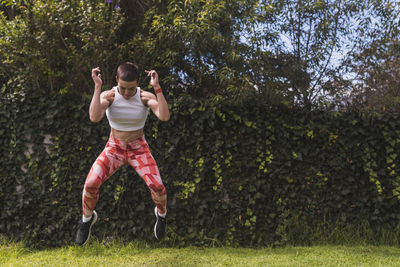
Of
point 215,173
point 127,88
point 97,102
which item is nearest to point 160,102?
point 127,88

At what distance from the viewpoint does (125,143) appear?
3459 mm

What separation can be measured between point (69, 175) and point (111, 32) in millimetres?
2136

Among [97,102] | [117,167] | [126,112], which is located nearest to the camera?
[97,102]

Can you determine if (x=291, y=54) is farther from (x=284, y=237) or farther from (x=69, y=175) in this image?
(x=69, y=175)

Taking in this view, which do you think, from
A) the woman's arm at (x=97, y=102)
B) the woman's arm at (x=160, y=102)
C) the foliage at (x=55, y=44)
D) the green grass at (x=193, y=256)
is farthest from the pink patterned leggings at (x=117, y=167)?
the foliage at (x=55, y=44)

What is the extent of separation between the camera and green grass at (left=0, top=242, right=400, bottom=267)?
12.4 feet

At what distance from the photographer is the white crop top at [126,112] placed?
3.30 m

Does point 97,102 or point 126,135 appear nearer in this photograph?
point 97,102

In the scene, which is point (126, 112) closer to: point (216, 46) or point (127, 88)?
point (127, 88)

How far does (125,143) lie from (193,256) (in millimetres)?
1733

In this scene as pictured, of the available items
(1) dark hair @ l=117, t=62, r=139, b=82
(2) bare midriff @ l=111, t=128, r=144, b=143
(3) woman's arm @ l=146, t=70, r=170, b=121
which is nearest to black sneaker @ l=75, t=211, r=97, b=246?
(2) bare midriff @ l=111, t=128, r=144, b=143

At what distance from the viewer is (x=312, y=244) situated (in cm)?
454

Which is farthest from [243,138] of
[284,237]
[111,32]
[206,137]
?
[111,32]

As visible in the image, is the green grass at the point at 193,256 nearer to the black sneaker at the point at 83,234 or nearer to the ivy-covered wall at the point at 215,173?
the ivy-covered wall at the point at 215,173
